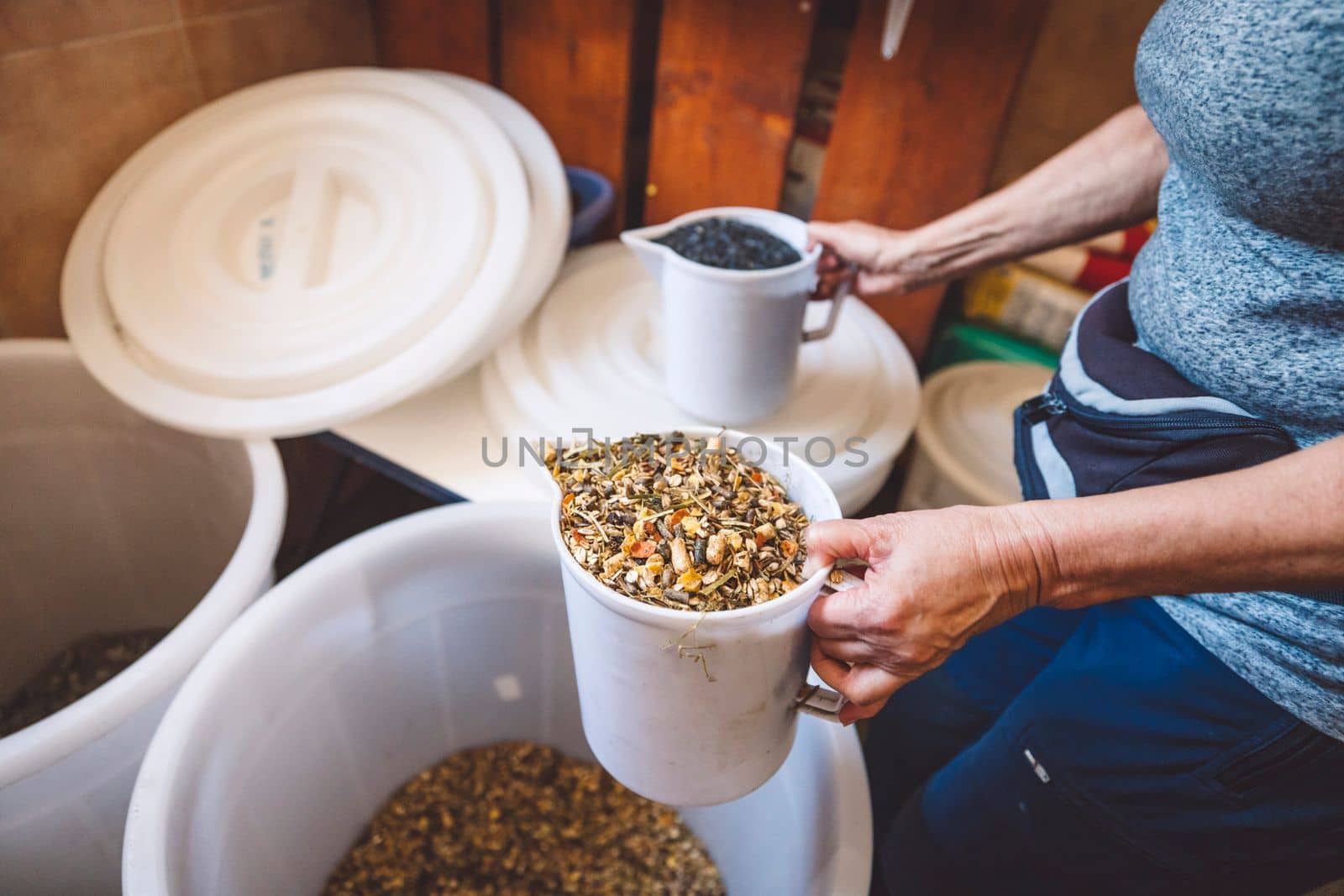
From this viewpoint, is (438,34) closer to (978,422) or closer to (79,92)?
(79,92)

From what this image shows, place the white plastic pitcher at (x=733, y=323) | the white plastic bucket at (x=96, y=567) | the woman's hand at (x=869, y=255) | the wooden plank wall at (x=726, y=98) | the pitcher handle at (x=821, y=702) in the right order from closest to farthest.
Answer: the pitcher handle at (x=821, y=702) → the white plastic bucket at (x=96, y=567) → the white plastic pitcher at (x=733, y=323) → the woman's hand at (x=869, y=255) → the wooden plank wall at (x=726, y=98)

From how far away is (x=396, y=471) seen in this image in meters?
1.01

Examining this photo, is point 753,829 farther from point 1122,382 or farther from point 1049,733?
point 1122,382

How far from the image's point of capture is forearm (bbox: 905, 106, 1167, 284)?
751mm

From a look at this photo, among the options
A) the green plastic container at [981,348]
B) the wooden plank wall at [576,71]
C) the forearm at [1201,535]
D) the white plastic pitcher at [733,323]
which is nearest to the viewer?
the forearm at [1201,535]

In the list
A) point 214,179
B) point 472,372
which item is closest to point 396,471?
point 472,372

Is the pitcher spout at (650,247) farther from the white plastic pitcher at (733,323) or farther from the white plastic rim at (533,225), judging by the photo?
the white plastic rim at (533,225)

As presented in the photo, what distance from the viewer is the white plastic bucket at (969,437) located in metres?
1.13

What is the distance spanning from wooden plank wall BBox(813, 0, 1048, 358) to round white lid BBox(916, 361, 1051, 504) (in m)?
0.17

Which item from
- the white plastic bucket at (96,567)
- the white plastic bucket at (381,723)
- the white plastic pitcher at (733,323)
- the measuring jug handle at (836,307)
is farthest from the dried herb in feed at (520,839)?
the measuring jug handle at (836,307)

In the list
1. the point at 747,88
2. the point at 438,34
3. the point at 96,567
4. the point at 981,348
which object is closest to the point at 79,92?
the point at 438,34

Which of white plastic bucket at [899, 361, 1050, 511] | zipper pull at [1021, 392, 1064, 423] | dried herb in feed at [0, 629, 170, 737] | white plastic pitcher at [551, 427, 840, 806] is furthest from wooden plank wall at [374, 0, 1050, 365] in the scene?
dried herb in feed at [0, 629, 170, 737]

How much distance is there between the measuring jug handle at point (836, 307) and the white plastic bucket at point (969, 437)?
11.5 inches

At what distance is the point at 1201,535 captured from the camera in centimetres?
48
